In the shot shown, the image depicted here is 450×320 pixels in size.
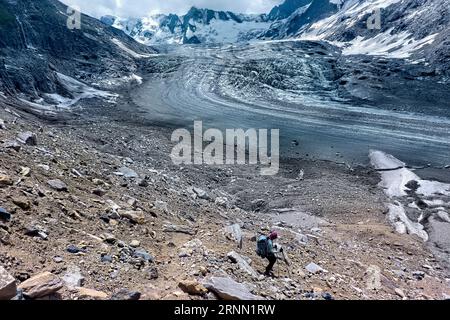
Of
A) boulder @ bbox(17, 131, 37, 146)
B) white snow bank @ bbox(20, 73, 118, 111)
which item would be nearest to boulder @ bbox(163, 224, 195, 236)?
boulder @ bbox(17, 131, 37, 146)

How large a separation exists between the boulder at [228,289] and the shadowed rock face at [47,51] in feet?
95.1

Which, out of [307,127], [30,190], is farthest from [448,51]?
[30,190]

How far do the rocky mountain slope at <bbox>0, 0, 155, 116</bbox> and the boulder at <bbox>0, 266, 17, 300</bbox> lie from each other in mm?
26441

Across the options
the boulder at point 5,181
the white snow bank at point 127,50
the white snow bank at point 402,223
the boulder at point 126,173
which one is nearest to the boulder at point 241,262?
the boulder at point 5,181

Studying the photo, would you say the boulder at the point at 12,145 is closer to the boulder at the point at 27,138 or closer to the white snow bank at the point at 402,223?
the boulder at the point at 27,138

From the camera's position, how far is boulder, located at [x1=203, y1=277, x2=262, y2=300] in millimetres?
7108

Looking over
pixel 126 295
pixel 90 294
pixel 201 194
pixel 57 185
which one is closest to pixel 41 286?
pixel 90 294

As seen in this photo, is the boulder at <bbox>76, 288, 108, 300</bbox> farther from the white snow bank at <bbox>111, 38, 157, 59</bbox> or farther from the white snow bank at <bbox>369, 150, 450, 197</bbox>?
the white snow bank at <bbox>111, 38, 157, 59</bbox>

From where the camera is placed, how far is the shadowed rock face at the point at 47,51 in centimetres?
3515

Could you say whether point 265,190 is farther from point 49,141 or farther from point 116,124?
point 116,124

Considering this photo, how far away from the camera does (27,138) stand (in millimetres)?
13227

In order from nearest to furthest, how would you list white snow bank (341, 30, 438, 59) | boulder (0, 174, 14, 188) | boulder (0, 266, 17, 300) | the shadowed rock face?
boulder (0, 266, 17, 300)
boulder (0, 174, 14, 188)
the shadowed rock face
white snow bank (341, 30, 438, 59)

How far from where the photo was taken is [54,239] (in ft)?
26.5
